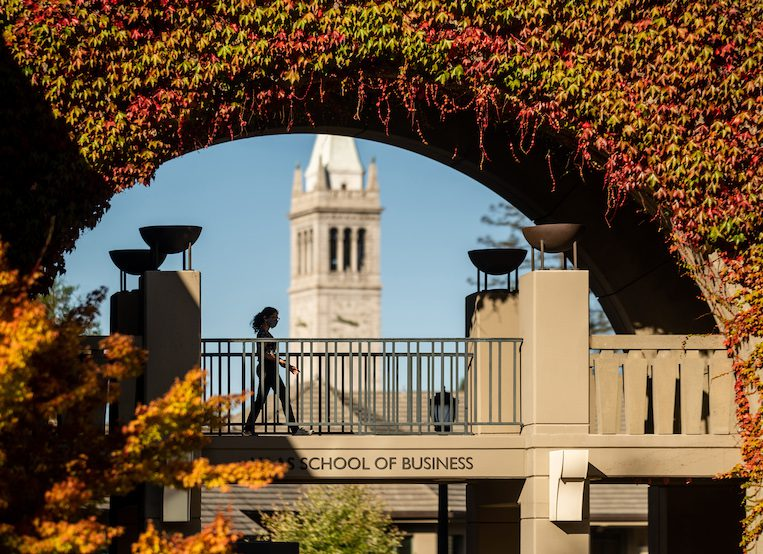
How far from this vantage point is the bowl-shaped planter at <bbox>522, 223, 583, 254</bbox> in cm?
1656

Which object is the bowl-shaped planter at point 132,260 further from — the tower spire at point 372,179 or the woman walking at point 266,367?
the tower spire at point 372,179

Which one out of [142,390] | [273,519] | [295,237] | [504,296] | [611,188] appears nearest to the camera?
[142,390]

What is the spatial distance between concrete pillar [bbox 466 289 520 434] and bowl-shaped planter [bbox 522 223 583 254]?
1.21 metres

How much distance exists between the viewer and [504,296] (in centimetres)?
1914

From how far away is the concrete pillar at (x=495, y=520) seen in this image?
19750 mm

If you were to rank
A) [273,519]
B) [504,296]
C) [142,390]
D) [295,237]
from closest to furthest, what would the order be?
[142,390] < [504,296] < [273,519] < [295,237]

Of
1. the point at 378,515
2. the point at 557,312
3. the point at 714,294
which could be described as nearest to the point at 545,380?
the point at 557,312

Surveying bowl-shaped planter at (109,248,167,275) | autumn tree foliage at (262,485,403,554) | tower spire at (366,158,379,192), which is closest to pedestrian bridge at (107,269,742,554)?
bowl-shaped planter at (109,248,167,275)

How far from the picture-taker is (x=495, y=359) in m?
18.4

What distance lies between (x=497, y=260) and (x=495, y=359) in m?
1.75

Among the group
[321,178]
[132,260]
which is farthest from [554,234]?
[321,178]

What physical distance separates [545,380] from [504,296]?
2962 mm

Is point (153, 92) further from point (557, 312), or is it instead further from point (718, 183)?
point (718, 183)

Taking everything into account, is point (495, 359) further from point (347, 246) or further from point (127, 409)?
point (347, 246)
